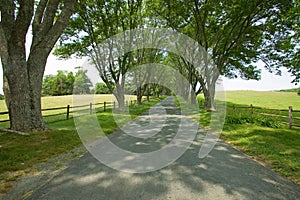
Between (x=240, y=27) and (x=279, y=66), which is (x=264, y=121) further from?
(x=279, y=66)

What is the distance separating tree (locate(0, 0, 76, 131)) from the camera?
6.33 m

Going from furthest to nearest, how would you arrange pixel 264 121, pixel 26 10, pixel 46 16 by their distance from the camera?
pixel 264 121
pixel 46 16
pixel 26 10

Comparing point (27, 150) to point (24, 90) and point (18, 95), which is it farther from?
point (24, 90)

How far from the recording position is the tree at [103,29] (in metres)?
13.4

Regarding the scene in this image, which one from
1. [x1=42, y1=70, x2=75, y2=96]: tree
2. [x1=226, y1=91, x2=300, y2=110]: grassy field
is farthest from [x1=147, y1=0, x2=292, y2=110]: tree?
[x1=42, y1=70, x2=75, y2=96]: tree

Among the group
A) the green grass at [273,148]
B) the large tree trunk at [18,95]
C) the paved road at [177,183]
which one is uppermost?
the large tree trunk at [18,95]

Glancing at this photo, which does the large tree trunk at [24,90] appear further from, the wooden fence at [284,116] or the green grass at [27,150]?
the wooden fence at [284,116]

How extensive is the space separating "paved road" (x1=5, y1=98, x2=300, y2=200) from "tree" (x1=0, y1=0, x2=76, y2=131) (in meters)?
3.89

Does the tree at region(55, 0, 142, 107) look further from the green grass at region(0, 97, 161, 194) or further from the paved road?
the paved road

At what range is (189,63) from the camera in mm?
20484

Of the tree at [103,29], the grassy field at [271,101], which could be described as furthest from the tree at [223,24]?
the grassy field at [271,101]

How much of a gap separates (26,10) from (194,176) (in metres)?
7.58

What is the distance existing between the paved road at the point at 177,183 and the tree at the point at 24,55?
3.89 metres

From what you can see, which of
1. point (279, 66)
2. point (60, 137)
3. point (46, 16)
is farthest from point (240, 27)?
point (60, 137)
